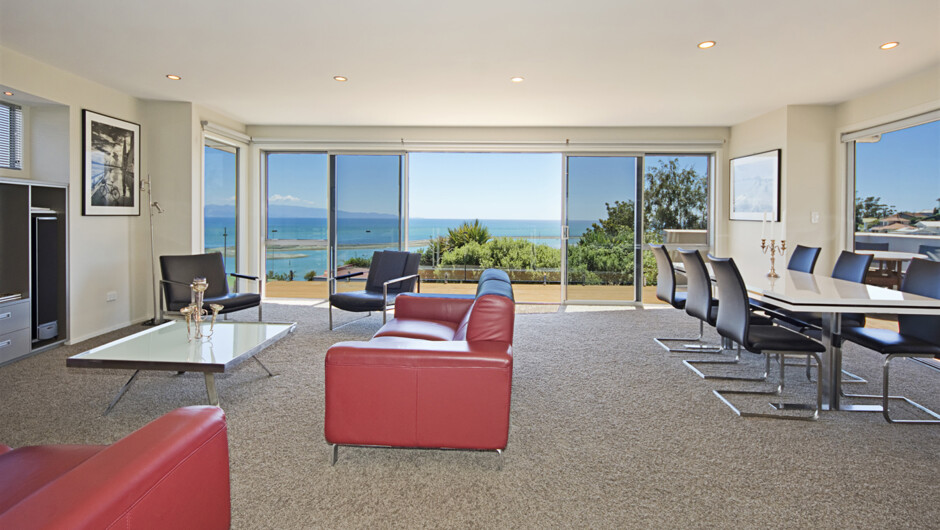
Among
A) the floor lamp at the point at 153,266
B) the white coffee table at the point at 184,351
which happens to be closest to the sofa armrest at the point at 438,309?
the white coffee table at the point at 184,351

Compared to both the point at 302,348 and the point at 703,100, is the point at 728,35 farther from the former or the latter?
the point at 302,348

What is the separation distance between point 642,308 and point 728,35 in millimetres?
4111

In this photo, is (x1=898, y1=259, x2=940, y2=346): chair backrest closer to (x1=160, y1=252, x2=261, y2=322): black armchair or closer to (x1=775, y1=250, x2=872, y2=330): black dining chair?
(x1=775, y1=250, x2=872, y2=330): black dining chair

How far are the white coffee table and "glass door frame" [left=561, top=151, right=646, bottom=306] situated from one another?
4394 mm

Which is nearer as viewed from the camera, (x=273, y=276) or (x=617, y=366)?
(x=617, y=366)

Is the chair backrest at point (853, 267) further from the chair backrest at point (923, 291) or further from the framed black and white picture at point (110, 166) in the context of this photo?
the framed black and white picture at point (110, 166)

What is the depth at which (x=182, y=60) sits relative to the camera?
442cm

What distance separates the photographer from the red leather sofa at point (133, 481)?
1027mm

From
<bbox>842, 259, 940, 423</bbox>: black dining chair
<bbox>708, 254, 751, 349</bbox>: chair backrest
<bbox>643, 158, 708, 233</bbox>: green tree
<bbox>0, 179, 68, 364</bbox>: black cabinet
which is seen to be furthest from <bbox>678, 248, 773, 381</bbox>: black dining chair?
<bbox>0, 179, 68, 364</bbox>: black cabinet

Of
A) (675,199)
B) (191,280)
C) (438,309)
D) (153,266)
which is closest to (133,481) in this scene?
(438,309)

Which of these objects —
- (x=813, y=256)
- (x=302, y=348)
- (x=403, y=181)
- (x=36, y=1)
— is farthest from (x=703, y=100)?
(x=36, y=1)

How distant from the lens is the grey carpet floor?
82.6 inches

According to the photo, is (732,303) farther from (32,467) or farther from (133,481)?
(32,467)

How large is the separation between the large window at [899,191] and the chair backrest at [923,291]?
5.61 feet
